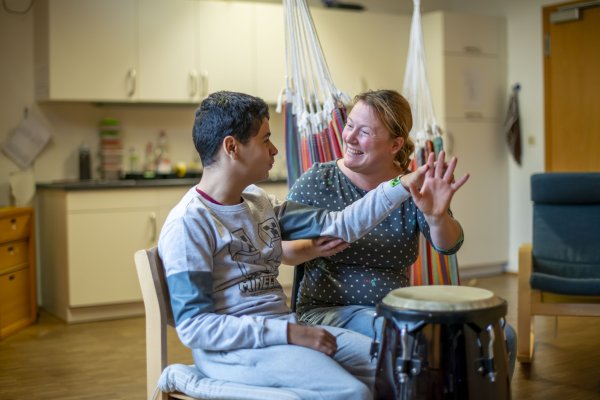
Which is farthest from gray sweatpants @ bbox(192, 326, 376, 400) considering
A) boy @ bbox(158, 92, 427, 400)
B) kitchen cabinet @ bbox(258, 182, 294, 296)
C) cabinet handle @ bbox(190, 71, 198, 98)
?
cabinet handle @ bbox(190, 71, 198, 98)

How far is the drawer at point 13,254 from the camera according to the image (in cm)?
421

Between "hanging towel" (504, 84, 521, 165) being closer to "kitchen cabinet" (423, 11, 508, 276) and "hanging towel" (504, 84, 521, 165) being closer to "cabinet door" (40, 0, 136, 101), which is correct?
"kitchen cabinet" (423, 11, 508, 276)

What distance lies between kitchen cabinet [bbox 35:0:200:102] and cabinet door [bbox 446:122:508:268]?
2003 mm

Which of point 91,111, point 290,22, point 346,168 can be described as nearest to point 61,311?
point 91,111

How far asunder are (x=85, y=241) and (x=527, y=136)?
10.7ft

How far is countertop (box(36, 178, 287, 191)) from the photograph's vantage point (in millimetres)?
4406

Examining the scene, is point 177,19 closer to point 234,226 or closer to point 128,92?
point 128,92

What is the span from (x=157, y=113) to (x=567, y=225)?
2.72m

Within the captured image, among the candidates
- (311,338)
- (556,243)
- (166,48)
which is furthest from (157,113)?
(311,338)

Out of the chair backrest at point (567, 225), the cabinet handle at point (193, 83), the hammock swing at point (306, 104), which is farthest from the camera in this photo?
the cabinet handle at point (193, 83)

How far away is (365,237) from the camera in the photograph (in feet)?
7.27

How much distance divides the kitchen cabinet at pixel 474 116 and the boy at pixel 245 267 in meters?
3.77

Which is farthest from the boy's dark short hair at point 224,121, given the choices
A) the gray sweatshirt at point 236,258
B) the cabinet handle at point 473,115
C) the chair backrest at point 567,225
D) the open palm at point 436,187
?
the cabinet handle at point 473,115

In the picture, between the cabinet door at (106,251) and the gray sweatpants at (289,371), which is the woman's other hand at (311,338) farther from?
the cabinet door at (106,251)
